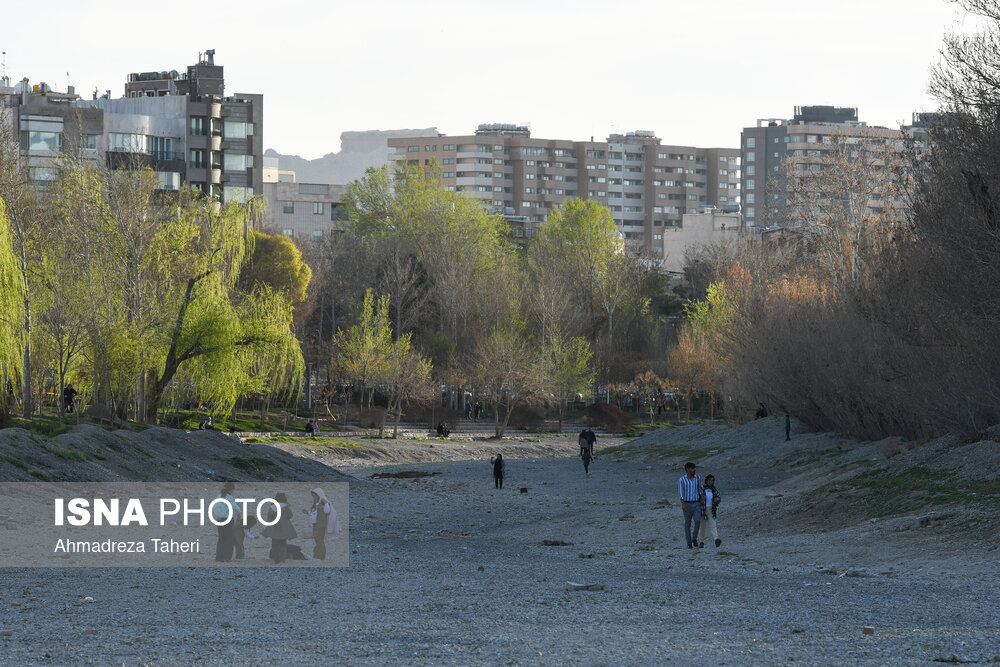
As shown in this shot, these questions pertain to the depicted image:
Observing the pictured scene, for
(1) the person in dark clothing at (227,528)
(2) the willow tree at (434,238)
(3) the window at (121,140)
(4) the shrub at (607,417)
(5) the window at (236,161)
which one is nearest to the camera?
(1) the person in dark clothing at (227,528)

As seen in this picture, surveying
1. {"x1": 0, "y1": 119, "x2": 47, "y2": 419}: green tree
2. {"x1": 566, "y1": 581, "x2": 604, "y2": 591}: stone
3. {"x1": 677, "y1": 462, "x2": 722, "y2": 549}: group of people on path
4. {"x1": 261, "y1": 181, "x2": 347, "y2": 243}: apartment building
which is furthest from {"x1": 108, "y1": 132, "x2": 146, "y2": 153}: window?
{"x1": 566, "y1": 581, "x2": 604, "y2": 591}: stone

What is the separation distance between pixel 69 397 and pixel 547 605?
38032 millimetres

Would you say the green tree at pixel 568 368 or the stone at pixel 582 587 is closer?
the stone at pixel 582 587

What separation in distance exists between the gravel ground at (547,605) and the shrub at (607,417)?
53.0 meters

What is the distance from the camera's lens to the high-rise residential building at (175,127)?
4279 inches

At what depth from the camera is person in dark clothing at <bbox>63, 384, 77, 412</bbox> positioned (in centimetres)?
4966

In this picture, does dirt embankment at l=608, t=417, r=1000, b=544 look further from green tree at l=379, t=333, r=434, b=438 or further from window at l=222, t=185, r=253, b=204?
window at l=222, t=185, r=253, b=204

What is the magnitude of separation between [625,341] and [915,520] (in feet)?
234

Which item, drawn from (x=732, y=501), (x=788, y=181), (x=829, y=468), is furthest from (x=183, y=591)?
(x=788, y=181)

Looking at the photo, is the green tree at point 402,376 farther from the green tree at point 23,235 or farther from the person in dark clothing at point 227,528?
the person in dark clothing at point 227,528

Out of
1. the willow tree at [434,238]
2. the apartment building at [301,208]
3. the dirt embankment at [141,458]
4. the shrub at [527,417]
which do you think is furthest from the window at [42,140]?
the dirt embankment at [141,458]

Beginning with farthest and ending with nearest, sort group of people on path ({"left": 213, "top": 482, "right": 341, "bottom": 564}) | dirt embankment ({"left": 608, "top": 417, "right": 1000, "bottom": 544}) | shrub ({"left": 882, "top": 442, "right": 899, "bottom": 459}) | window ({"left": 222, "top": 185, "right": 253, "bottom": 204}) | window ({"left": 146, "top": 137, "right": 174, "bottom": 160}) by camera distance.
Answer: window ({"left": 222, "top": 185, "right": 253, "bottom": 204}) < window ({"left": 146, "top": 137, "right": 174, "bottom": 160}) < shrub ({"left": 882, "top": 442, "right": 899, "bottom": 459}) < dirt embankment ({"left": 608, "top": 417, "right": 1000, "bottom": 544}) < group of people on path ({"left": 213, "top": 482, "right": 341, "bottom": 564})

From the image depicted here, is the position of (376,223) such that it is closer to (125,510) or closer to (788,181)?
(788,181)

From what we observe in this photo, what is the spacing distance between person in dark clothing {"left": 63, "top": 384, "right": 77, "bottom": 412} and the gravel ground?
82.9 feet
